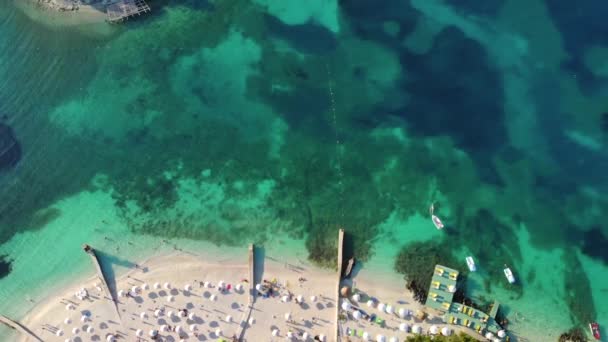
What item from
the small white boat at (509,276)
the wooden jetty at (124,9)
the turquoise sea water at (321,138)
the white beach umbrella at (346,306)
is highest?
the wooden jetty at (124,9)

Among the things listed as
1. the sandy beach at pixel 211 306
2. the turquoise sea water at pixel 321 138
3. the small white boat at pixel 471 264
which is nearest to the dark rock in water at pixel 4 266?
the turquoise sea water at pixel 321 138

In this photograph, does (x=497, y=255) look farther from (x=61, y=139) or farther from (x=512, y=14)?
(x=61, y=139)

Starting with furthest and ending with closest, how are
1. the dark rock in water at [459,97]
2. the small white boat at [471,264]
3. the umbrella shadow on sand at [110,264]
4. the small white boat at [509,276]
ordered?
the dark rock in water at [459,97], the umbrella shadow on sand at [110,264], the small white boat at [471,264], the small white boat at [509,276]

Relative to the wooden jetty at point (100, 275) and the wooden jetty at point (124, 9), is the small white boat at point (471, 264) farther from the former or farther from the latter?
the wooden jetty at point (124, 9)

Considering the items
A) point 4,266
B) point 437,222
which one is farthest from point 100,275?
point 437,222

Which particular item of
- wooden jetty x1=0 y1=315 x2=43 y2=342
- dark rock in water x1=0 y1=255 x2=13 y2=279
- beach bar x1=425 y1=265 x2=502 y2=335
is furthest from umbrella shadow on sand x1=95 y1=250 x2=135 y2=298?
beach bar x1=425 y1=265 x2=502 y2=335

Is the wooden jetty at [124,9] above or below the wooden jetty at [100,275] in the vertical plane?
above

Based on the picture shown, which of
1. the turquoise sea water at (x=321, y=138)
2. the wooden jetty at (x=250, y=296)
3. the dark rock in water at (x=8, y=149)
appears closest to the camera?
the wooden jetty at (x=250, y=296)
